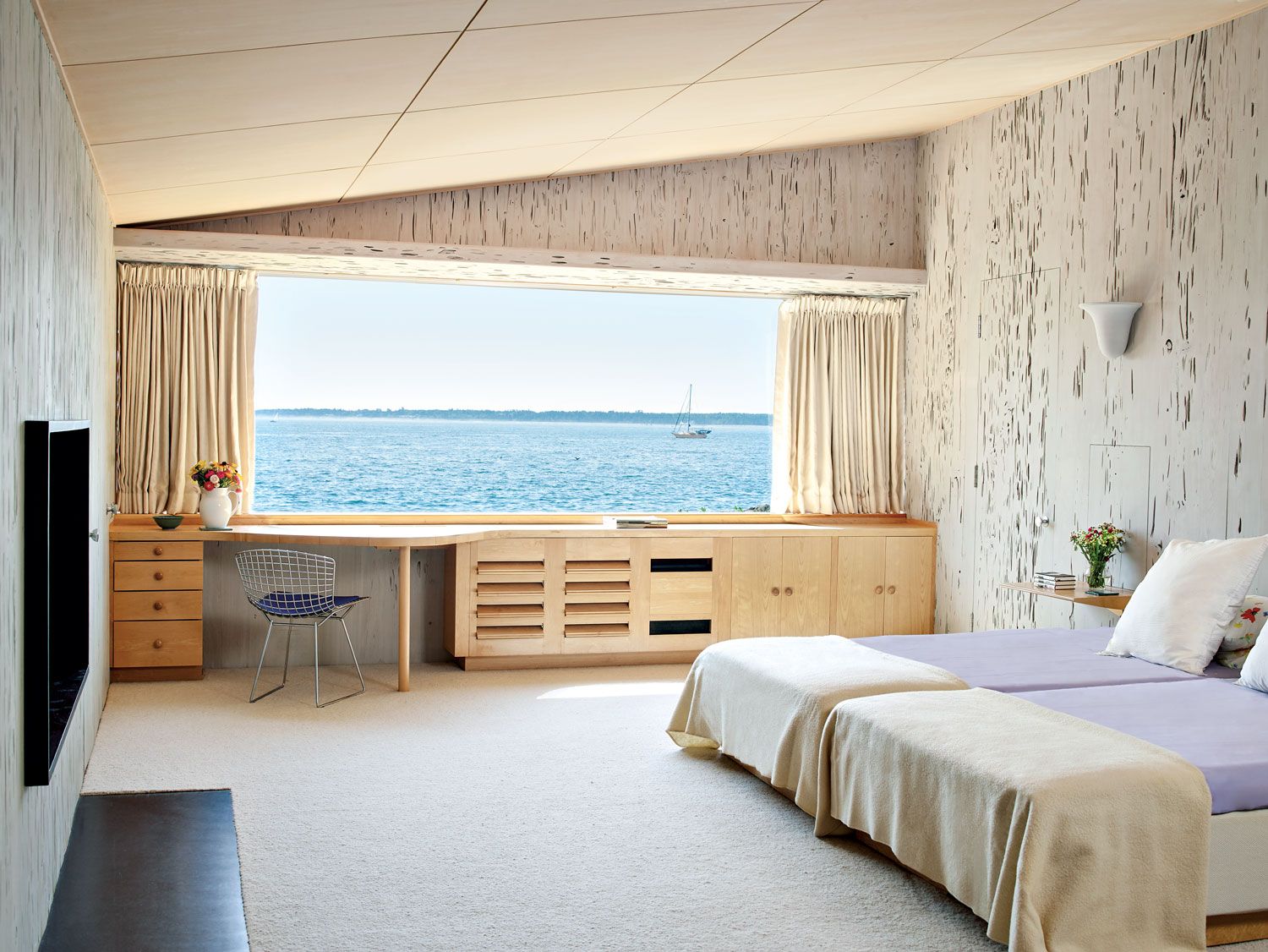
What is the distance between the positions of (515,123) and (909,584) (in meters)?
3.65

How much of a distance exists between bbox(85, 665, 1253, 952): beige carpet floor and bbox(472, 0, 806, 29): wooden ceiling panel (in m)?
2.32

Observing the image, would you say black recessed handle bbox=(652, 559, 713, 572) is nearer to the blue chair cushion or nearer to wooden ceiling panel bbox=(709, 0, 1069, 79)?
the blue chair cushion

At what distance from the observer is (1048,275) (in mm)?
5707

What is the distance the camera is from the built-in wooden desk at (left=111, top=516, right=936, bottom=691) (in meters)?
6.14

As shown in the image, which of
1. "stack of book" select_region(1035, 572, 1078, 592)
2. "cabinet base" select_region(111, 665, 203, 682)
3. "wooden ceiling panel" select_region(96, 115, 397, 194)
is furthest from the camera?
"cabinet base" select_region(111, 665, 203, 682)

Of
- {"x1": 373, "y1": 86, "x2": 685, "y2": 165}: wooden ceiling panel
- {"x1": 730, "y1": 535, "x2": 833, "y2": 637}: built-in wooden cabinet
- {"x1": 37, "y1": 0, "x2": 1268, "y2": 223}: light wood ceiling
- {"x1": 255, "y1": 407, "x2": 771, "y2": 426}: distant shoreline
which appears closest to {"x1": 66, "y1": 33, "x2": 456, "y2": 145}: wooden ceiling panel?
{"x1": 37, "y1": 0, "x2": 1268, "y2": 223}: light wood ceiling

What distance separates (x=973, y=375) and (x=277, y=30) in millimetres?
4567

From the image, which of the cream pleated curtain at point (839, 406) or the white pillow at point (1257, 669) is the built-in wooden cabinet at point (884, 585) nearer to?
the cream pleated curtain at point (839, 406)

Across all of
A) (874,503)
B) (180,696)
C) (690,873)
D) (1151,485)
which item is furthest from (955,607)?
(180,696)

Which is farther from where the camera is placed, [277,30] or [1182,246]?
[1182,246]

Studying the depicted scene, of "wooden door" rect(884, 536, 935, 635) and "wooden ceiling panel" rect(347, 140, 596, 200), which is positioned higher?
"wooden ceiling panel" rect(347, 140, 596, 200)

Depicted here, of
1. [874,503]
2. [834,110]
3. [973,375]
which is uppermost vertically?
[834,110]

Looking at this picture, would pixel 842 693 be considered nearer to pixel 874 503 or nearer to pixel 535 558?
pixel 535 558

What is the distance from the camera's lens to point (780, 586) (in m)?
6.57
